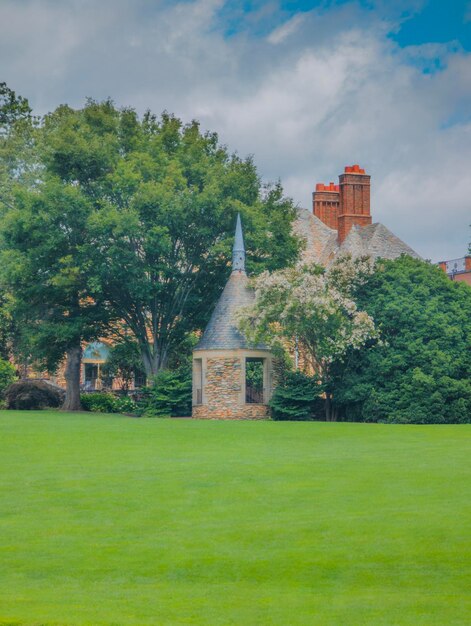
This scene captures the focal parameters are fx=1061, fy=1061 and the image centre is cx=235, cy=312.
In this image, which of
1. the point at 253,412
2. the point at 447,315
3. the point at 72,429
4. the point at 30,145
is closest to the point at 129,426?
the point at 72,429

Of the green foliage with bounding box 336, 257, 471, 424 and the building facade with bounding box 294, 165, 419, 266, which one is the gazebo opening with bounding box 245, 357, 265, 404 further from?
the building facade with bounding box 294, 165, 419, 266

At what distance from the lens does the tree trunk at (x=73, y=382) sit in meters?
50.6

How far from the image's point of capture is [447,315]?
139ft

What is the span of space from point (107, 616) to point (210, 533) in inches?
153

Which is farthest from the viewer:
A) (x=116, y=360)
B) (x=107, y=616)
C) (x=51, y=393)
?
(x=116, y=360)

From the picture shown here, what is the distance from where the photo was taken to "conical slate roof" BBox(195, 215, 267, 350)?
43.3 m

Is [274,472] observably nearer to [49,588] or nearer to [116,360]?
[49,588]

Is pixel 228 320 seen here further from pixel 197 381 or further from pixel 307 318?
pixel 307 318

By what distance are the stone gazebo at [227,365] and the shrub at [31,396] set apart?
11089 mm

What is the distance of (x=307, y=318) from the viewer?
41500 millimetres

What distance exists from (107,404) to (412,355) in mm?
15888

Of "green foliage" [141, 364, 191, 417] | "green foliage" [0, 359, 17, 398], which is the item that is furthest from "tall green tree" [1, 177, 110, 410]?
"green foliage" [141, 364, 191, 417]

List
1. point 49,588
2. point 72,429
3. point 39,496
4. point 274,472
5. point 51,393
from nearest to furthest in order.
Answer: point 49,588, point 39,496, point 274,472, point 72,429, point 51,393

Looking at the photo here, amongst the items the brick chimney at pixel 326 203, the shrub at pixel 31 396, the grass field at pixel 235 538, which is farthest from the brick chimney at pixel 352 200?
the grass field at pixel 235 538
